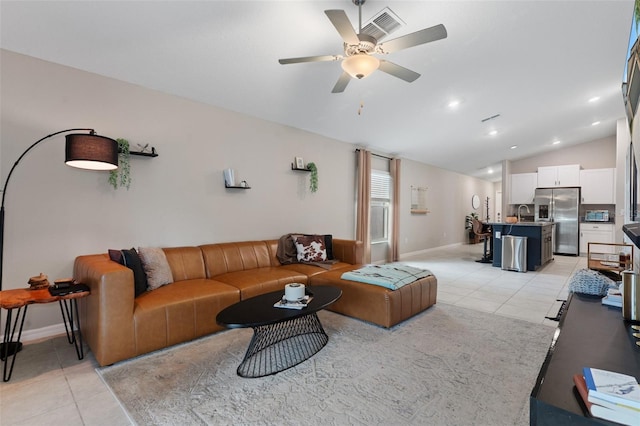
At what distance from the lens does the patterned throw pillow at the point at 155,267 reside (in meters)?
2.75

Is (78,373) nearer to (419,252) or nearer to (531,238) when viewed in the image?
(531,238)

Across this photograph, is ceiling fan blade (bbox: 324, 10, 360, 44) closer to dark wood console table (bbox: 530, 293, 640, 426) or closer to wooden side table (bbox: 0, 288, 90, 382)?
dark wood console table (bbox: 530, 293, 640, 426)

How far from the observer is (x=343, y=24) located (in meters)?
1.93

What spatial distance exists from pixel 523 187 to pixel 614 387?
32.6ft

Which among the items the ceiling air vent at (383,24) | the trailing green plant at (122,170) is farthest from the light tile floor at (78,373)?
the ceiling air vent at (383,24)

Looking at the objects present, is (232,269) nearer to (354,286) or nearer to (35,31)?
(354,286)

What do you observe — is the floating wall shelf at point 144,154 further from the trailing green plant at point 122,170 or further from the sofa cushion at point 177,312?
the sofa cushion at point 177,312

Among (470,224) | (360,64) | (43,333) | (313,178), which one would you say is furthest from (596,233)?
(43,333)

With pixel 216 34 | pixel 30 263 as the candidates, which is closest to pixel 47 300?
pixel 30 263

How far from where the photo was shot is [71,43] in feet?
8.36

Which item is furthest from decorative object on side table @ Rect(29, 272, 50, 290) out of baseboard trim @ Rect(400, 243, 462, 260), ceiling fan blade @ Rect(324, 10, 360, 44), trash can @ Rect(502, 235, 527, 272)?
trash can @ Rect(502, 235, 527, 272)

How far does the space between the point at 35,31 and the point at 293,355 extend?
11.1 ft

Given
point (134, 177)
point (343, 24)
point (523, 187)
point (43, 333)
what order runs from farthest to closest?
1. point (523, 187)
2. point (134, 177)
3. point (43, 333)
4. point (343, 24)

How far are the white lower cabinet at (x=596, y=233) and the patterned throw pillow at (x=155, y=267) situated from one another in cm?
952
